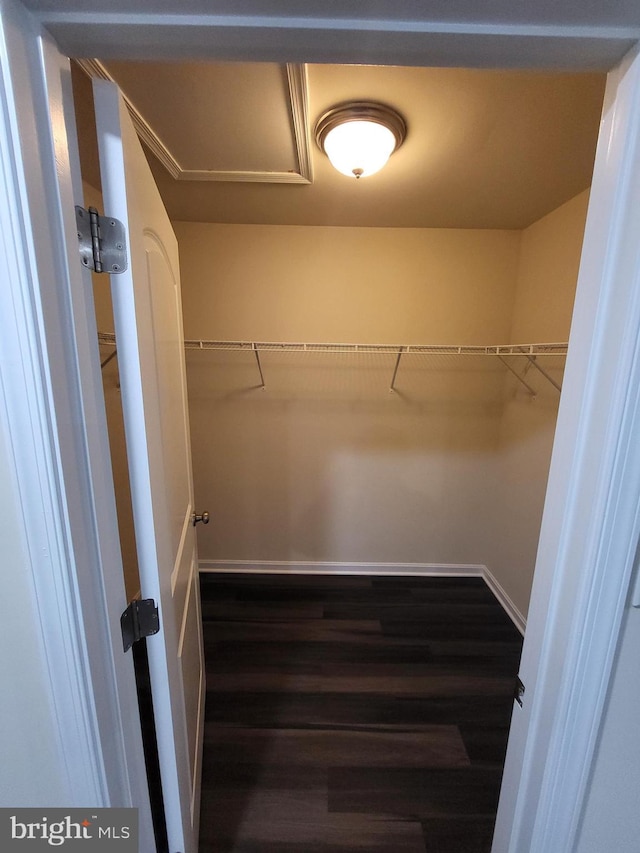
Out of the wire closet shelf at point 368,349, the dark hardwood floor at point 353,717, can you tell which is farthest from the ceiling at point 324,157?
the dark hardwood floor at point 353,717

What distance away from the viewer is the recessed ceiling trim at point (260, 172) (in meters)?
0.92

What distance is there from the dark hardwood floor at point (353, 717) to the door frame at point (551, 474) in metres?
0.78

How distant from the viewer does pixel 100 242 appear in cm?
59

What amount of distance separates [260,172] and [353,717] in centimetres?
249

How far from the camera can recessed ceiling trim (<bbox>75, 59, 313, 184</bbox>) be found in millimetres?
918

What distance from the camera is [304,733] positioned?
1457 mm

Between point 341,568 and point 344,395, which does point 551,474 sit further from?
point 341,568

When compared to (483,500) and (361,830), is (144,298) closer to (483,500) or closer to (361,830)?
(361,830)

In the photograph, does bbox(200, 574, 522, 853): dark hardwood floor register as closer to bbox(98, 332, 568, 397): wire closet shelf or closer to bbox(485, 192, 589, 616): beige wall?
bbox(485, 192, 589, 616): beige wall

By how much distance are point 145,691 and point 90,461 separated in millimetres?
1644

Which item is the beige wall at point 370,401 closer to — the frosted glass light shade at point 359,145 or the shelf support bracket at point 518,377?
the shelf support bracket at point 518,377

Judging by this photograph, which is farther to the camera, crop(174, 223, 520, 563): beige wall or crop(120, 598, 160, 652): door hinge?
crop(174, 223, 520, 563): beige wall

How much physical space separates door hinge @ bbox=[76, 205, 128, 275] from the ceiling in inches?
24.1

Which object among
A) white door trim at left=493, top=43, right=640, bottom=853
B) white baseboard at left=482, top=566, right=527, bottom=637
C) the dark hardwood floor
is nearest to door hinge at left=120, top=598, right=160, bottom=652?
white door trim at left=493, top=43, right=640, bottom=853
